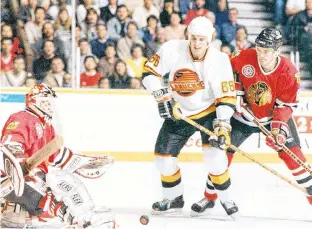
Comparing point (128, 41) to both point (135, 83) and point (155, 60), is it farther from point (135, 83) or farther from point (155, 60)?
point (155, 60)

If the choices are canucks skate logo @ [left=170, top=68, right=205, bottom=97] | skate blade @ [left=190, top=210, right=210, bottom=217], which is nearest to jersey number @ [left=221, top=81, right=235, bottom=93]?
canucks skate logo @ [left=170, top=68, right=205, bottom=97]

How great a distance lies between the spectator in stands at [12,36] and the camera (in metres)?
3.21

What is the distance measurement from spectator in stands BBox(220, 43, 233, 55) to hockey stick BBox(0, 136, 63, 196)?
1.00 meters

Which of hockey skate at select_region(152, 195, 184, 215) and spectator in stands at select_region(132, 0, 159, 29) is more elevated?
spectator in stands at select_region(132, 0, 159, 29)

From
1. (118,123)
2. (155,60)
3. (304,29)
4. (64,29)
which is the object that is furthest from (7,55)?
(304,29)

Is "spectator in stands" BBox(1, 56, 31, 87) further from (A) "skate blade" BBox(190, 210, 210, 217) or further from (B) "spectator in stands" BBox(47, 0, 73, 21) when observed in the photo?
(A) "skate blade" BBox(190, 210, 210, 217)

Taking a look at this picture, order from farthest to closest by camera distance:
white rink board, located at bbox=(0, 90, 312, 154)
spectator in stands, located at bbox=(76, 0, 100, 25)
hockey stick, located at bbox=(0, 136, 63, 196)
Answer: spectator in stands, located at bbox=(76, 0, 100, 25), white rink board, located at bbox=(0, 90, 312, 154), hockey stick, located at bbox=(0, 136, 63, 196)

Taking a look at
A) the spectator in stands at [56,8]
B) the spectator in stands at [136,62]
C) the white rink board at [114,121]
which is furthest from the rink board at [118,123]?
the spectator in stands at [56,8]

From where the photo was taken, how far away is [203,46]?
2.91 m

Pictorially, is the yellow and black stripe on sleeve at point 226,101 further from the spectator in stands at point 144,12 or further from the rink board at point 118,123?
→ the spectator in stands at point 144,12

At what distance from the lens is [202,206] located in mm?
3107

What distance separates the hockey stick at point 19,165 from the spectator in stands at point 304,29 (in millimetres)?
1403

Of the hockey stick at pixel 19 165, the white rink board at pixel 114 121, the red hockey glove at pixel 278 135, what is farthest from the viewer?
the white rink board at pixel 114 121

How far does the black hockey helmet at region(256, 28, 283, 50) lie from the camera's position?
2.99 meters
